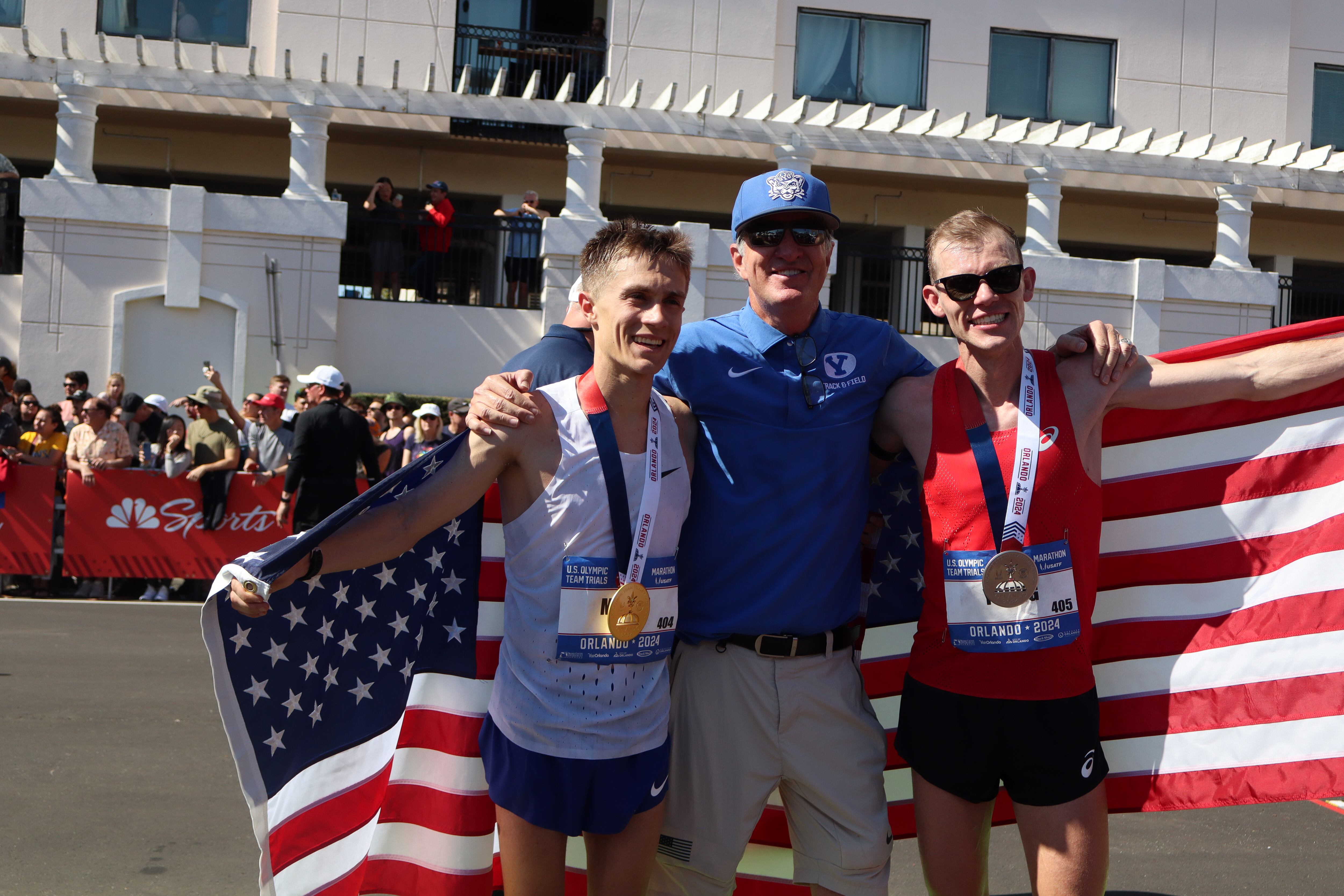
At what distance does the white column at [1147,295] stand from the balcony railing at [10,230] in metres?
17.3

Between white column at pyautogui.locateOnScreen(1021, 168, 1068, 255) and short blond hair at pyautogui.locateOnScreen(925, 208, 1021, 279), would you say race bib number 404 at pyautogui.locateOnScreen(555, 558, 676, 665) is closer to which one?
short blond hair at pyautogui.locateOnScreen(925, 208, 1021, 279)

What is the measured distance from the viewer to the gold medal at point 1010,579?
322 cm

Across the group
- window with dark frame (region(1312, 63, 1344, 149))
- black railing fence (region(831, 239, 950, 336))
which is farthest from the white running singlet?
window with dark frame (region(1312, 63, 1344, 149))

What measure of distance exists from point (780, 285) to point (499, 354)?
15.5 m

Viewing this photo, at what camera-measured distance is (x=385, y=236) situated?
1839cm

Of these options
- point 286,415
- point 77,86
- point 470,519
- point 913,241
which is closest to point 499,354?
point 286,415

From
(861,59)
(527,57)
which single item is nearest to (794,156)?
(861,59)

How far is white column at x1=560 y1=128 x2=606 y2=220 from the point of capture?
18.8 m

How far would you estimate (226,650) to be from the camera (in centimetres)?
330

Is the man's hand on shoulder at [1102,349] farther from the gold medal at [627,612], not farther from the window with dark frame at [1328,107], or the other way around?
the window with dark frame at [1328,107]

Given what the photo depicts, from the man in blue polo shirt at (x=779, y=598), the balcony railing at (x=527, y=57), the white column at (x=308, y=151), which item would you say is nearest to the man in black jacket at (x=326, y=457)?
the man in blue polo shirt at (x=779, y=598)

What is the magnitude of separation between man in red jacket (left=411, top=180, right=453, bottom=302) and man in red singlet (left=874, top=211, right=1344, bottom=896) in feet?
50.5

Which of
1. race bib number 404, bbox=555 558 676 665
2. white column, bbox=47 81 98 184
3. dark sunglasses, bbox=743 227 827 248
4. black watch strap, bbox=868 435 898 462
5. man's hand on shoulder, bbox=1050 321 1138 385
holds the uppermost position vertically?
white column, bbox=47 81 98 184

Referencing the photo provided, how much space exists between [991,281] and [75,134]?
56.9 ft
